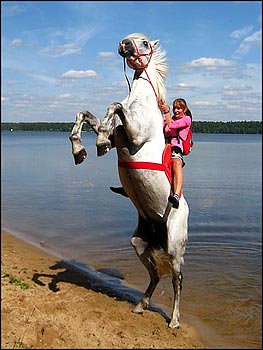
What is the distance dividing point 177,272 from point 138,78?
7.58ft

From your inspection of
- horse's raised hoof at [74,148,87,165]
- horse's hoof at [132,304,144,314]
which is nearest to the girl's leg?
horse's raised hoof at [74,148,87,165]

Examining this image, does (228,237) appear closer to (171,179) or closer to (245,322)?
(245,322)

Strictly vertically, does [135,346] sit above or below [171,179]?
below

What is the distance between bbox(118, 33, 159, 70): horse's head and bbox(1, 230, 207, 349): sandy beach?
3023mm

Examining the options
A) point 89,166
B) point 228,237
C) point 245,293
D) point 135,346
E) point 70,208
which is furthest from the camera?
point 89,166

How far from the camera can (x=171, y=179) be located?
5.33m

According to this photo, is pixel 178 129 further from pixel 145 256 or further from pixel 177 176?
pixel 145 256

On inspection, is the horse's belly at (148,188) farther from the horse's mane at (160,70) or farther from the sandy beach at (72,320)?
the sandy beach at (72,320)

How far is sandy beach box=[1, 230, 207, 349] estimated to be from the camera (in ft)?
16.4

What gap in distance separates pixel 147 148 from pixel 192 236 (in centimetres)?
627

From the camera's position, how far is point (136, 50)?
516cm

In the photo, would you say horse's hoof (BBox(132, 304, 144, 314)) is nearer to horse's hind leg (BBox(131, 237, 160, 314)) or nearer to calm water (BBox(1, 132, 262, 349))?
horse's hind leg (BBox(131, 237, 160, 314))

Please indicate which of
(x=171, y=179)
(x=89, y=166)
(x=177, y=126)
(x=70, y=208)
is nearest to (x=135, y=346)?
(x=171, y=179)

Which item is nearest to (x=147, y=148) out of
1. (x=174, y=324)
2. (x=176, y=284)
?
(x=176, y=284)
